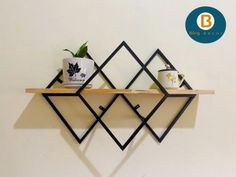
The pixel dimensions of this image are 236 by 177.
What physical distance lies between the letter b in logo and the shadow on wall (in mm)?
350

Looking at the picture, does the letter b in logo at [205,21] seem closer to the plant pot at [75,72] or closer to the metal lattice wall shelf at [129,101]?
the metal lattice wall shelf at [129,101]

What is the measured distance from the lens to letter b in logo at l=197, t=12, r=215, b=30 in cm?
88

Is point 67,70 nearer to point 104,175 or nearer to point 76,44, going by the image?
point 76,44

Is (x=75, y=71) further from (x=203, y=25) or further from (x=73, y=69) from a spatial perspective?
(x=203, y=25)

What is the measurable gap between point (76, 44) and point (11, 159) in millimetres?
503

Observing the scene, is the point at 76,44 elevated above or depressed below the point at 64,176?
above

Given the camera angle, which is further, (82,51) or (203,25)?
(203,25)

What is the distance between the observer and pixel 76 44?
0.85 meters

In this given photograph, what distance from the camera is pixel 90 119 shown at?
841mm

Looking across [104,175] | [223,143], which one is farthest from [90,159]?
[223,143]

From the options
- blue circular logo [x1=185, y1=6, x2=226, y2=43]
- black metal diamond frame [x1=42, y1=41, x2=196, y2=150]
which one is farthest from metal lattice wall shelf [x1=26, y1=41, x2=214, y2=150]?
blue circular logo [x1=185, y1=6, x2=226, y2=43]

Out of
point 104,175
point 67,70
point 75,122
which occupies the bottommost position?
point 104,175

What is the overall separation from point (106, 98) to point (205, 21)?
0.51 m

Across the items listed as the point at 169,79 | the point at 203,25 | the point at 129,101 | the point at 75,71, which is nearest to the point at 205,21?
the point at 203,25
